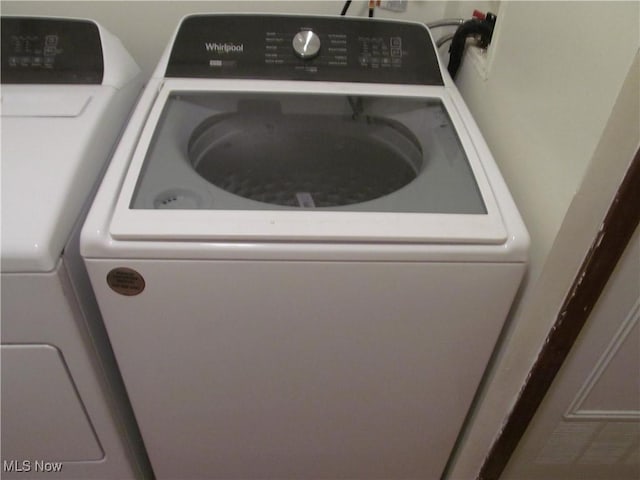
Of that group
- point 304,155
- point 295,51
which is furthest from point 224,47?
point 304,155

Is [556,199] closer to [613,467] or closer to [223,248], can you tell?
[223,248]

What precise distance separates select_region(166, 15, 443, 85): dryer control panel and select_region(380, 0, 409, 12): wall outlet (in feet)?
0.98

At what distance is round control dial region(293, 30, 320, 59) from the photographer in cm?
122

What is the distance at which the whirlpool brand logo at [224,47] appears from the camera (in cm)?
123

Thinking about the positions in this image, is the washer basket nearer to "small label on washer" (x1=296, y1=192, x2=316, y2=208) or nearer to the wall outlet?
"small label on washer" (x1=296, y1=192, x2=316, y2=208)

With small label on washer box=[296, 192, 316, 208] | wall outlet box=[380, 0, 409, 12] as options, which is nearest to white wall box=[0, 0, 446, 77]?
wall outlet box=[380, 0, 409, 12]

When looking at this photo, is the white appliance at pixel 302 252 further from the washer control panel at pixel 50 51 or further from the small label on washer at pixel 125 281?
the washer control panel at pixel 50 51

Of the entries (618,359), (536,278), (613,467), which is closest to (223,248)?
(536,278)

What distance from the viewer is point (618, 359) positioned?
987 mm

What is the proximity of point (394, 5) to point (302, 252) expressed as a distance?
103cm

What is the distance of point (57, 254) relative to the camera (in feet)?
2.64

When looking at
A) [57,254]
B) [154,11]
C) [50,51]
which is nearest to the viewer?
[57,254]

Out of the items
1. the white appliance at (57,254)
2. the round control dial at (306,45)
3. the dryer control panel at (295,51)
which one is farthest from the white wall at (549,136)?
the white appliance at (57,254)

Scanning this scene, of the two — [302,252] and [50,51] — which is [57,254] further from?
[50,51]
